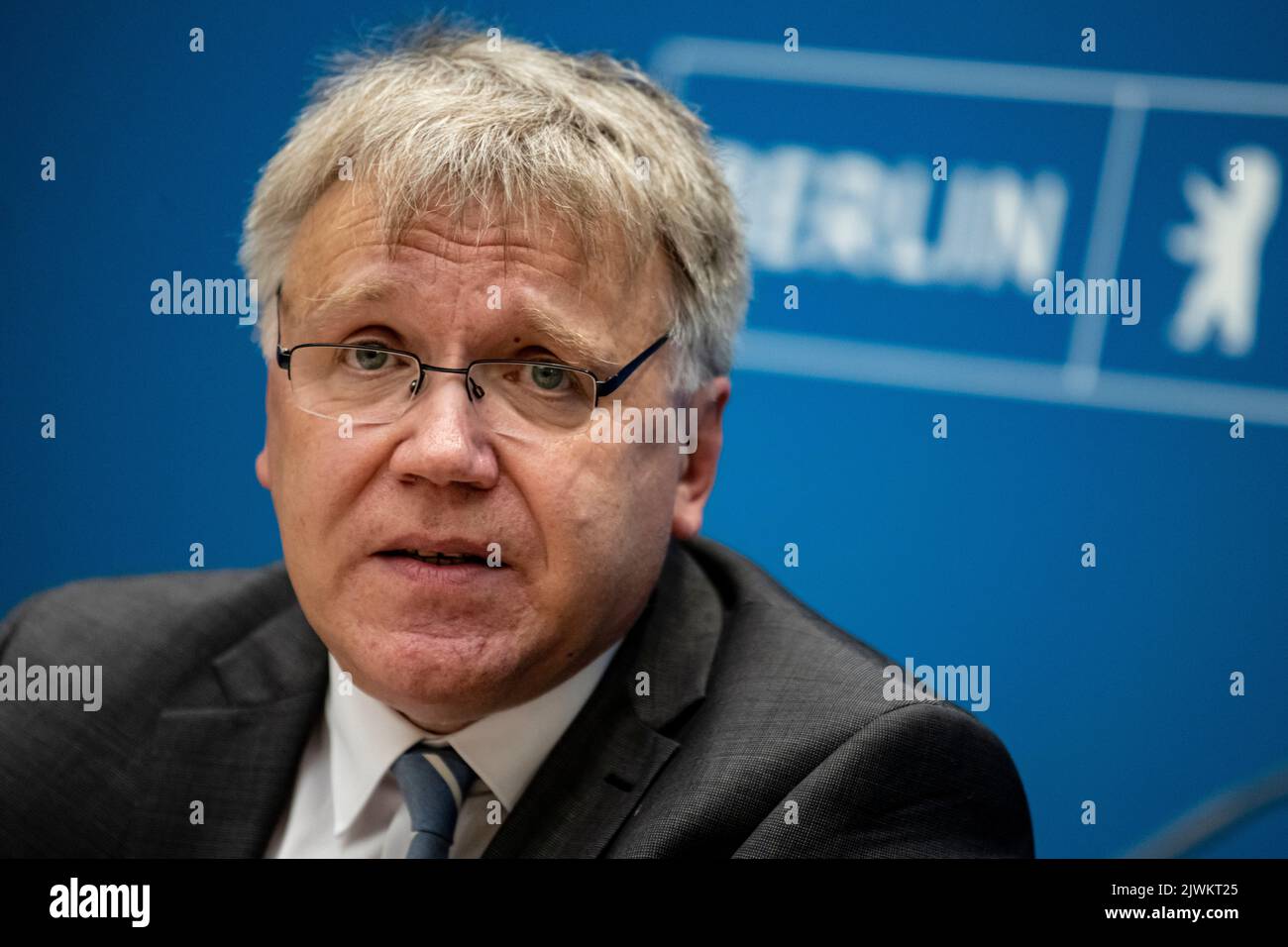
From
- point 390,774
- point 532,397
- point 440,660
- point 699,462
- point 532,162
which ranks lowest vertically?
point 390,774

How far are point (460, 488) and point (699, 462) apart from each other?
55 centimetres

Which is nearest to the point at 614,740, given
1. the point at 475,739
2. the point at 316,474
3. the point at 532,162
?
the point at 475,739

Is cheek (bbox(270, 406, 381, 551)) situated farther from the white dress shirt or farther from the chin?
the white dress shirt

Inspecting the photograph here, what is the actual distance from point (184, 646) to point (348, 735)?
1.41 ft

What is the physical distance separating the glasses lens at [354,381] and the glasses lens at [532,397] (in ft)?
0.36

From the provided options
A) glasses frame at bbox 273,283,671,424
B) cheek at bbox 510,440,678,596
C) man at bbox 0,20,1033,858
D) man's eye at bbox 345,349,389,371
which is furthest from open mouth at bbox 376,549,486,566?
man's eye at bbox 345,349,389,371

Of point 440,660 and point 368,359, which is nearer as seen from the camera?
point 440,660

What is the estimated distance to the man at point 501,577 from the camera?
6.56ft

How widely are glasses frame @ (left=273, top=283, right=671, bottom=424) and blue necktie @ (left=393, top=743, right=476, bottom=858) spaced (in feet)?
1.75

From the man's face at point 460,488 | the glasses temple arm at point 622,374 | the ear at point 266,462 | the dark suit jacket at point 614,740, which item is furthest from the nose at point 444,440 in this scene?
the dark suit jacket at point 614,740

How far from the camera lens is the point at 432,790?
6.92ft

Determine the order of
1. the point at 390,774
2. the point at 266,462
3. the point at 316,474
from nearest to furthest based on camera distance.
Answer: the point at 316,474 → the point at 390,774 → the point at 266,462

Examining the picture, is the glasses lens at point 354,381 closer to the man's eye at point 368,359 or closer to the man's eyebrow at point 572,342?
the man's eye at point 368,359

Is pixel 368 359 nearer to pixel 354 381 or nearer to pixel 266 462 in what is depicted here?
pixel 354 381
